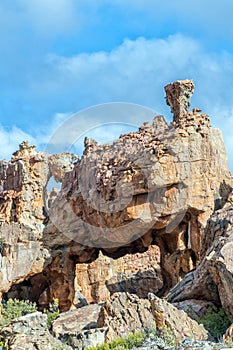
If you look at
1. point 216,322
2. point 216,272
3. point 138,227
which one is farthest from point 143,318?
point 138,227

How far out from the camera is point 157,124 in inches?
953

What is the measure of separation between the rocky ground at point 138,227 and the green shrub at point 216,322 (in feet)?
0.92

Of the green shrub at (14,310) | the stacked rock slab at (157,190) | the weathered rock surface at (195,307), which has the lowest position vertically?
the weathered rock surface at (195,307)

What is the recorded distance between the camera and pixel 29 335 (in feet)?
39.3

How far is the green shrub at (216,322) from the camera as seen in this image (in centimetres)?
1407

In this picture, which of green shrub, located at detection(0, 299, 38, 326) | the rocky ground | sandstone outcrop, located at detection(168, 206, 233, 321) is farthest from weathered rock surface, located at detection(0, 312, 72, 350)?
green shrub, located at detection(0, 299, 38, 326)

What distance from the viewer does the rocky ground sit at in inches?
651

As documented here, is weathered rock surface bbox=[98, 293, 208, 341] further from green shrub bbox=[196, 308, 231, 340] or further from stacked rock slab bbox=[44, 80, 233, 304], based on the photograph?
stacked rock slab bbox=[44, 80, 233, 304]

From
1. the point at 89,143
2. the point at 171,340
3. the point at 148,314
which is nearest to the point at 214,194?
the point at 89,143

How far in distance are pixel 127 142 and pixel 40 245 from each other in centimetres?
538

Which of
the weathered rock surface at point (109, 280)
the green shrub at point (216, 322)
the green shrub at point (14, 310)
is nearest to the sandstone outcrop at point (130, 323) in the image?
the green shrub at point (216, 322)

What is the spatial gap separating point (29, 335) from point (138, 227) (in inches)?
433

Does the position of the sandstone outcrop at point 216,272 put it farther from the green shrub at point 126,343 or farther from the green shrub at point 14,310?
the green shrub at point 14,310

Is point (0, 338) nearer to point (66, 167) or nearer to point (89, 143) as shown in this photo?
point (89, 143)
